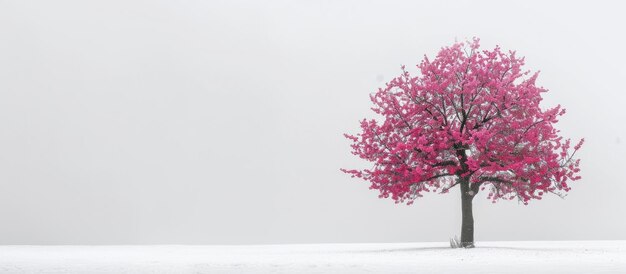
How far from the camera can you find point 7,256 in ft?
79.6

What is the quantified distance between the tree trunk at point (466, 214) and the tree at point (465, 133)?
38 mm

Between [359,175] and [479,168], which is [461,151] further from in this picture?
[359,175]

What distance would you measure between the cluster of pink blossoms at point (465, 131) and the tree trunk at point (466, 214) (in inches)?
12.4

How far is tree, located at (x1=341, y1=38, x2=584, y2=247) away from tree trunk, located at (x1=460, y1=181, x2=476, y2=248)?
0.13 ft

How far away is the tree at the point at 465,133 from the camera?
2659 centimetres

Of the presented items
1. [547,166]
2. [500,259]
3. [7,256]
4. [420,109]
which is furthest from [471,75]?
[7,256]

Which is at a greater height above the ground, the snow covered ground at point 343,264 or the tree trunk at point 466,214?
the tree trunk at point 466,214

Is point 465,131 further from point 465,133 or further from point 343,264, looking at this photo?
point 343,264

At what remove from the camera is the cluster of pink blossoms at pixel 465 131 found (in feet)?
87.2

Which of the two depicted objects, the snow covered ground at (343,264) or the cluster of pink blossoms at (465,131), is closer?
the snow covered ground at (343,264)

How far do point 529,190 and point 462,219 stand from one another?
275 cm

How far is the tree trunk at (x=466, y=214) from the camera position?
90.2 feet

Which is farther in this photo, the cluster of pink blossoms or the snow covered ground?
the cluster of pink blossoms

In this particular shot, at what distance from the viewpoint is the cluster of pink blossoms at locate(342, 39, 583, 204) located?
2659 centimetres
